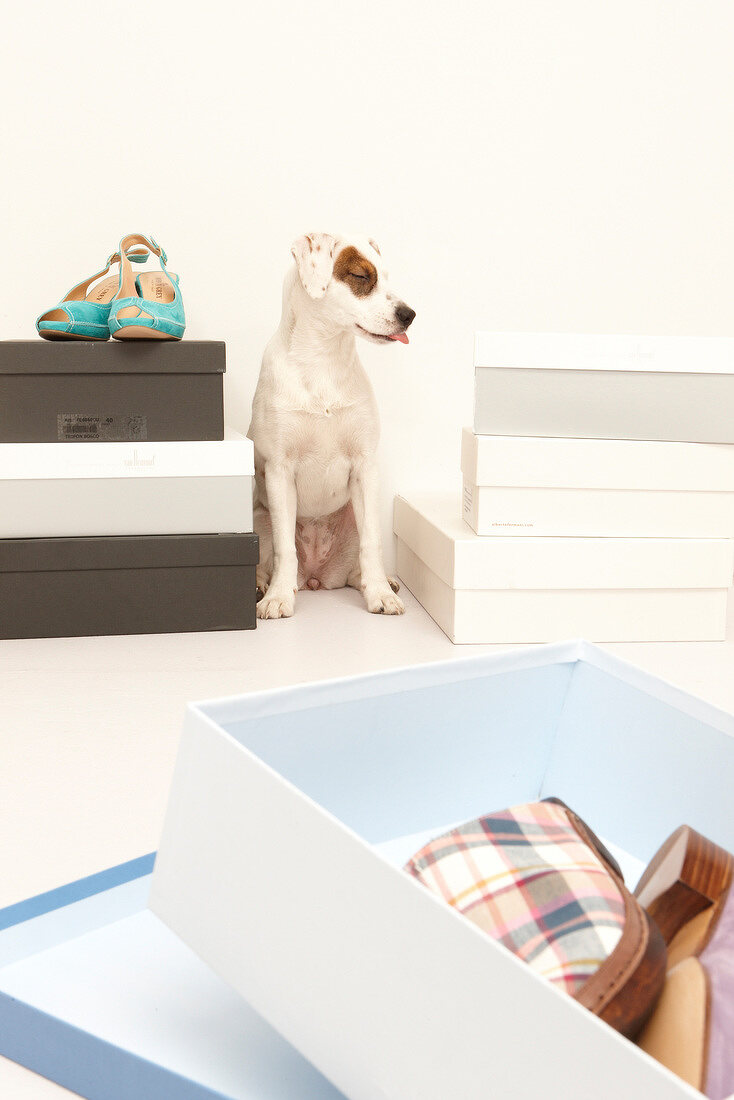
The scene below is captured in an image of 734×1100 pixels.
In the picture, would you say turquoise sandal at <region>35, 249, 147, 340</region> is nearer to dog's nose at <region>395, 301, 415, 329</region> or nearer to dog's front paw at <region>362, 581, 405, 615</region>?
dog's nose at <region>395, 301, 415, 329</region>

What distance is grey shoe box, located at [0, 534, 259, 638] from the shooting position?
5.57ft

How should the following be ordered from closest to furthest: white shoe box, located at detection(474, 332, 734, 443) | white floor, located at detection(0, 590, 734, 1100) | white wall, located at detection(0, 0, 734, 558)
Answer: white floor, located at detection(0, 590, 734, 1100) → white shoe box, located at detection(474, 332, 734, 443) → white wall, located at detection(0, 0, 734, 558)

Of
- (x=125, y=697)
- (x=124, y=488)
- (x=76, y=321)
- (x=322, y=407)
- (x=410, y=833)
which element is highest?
(x=76, y=321)

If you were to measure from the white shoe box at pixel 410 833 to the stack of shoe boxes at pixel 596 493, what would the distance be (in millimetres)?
932

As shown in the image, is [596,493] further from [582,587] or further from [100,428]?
[100,428]

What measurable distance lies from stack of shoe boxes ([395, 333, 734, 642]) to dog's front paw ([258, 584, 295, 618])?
0.30 metres

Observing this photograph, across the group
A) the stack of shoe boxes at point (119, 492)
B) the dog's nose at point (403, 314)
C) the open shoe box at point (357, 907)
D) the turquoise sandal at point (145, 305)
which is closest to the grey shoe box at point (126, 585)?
the stack of shoe boxes at point (119, 492)

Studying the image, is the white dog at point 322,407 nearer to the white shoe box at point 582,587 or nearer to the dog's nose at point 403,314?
the dog's nose at point 403,314

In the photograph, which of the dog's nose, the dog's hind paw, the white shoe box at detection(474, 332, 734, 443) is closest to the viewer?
the white shoe box at detection(474, 332, 734, 443)

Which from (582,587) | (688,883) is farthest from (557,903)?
(582,587)

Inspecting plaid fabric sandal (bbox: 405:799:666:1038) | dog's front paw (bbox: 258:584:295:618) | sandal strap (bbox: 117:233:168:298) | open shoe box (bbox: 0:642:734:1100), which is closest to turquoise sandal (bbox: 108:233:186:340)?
sandal strap (bbox: 117:233:168:298)

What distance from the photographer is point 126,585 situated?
1731 millimetres

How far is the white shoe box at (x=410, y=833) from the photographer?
1.28ft

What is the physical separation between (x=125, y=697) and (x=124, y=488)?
45cm
